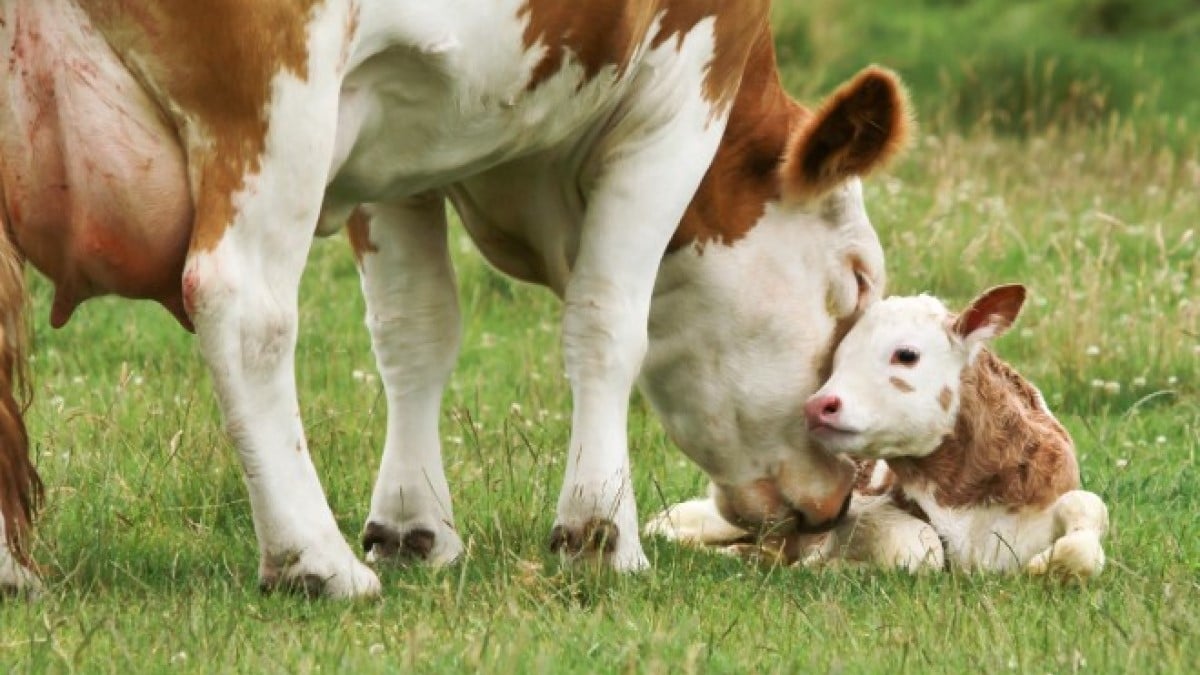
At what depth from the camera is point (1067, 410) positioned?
8500 millimetres

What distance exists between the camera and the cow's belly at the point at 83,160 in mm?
5043

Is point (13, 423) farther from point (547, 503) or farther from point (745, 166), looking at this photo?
point (745, 166)

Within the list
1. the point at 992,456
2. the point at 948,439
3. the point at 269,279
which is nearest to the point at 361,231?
the point at 269,279

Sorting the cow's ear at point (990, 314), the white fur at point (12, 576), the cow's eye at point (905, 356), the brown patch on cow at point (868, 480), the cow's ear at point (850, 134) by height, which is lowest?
the brown patch on cow at point (868, 480)

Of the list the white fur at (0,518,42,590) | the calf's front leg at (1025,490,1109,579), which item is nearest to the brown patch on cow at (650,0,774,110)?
the calf's front leg at (1025,490,1109,579)

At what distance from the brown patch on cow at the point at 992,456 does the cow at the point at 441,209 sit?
34cm

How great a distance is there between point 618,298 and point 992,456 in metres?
1.05

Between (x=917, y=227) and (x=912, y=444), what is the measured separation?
417 centimetres

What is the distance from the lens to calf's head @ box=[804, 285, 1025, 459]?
20.2 ft

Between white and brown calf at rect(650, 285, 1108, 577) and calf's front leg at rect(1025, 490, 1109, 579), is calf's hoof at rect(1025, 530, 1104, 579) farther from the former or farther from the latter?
white and brown calf at rect(650, 285, 1108, 577)

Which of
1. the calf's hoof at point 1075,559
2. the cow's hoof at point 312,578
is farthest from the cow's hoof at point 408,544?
the calf's hoof at point 1075,559

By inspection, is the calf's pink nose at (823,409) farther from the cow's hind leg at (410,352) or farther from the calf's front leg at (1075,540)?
the cow's hind leg at (410,352)

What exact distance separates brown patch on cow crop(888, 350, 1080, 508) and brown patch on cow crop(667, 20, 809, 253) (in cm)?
76

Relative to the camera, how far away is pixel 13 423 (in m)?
5.22
